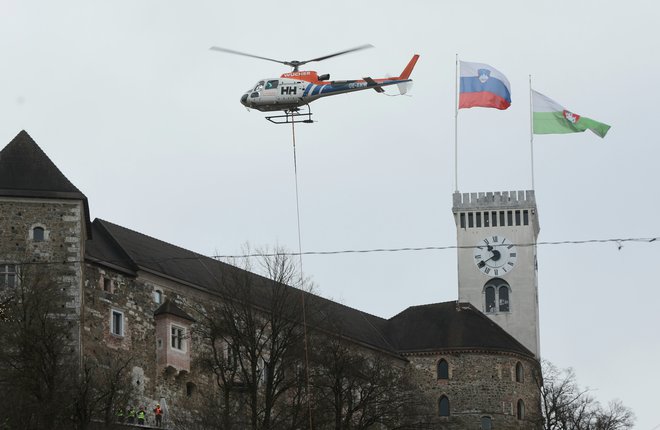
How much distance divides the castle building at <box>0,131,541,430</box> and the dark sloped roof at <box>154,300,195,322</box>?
0.31 ft

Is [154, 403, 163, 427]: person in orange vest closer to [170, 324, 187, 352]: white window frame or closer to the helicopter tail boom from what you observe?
[170, 324, 187, 352]: white window frame

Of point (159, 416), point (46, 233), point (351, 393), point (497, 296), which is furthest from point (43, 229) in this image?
point (497, 296)

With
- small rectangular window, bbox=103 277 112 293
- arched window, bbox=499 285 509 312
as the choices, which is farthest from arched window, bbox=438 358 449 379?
small rectangular window, bbox=103 277 112 293

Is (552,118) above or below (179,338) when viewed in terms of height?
above

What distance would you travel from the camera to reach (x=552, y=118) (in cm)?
11494

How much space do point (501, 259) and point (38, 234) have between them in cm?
4366

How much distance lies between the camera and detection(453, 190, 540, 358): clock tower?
122 metres

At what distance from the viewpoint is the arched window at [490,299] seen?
122125 millimetres

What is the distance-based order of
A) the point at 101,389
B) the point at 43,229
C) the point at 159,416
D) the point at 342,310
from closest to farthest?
the point at 101,389
the point at 43,229
the point at 159,416
the point at 342,310

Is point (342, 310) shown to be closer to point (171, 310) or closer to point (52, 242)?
point (171, 310)

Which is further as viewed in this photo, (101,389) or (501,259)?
(501,259)

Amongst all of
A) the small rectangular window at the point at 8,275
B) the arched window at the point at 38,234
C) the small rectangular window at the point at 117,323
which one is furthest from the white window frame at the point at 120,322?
the small rectangular window at the point at 8,275

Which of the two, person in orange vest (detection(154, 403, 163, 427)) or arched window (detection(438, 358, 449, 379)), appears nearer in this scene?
person in orange vest (detection(154, 403, 163, 427))

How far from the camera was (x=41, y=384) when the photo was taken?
2975 inches
